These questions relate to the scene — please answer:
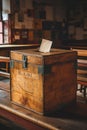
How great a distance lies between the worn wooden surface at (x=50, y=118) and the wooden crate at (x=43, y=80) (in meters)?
0.05

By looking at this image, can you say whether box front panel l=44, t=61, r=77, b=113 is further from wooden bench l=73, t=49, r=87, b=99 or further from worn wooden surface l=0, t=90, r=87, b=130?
wooden bench l=73, t=49, r=87, b=99

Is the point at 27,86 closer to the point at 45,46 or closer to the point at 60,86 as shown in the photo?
the point at 60,86

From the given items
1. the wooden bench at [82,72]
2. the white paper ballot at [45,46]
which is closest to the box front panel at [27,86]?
the white paper ballot at [45,46]

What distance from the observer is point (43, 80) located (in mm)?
1571

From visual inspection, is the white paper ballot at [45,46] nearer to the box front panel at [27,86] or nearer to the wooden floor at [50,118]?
the box front panel at [27,86]

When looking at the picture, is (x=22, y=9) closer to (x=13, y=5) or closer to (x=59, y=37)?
(x=13, y=5)

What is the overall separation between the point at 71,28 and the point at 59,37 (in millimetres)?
552

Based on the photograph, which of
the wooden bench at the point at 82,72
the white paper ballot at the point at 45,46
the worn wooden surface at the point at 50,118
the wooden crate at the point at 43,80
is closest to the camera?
the worn wooden surface at the point at 50,118

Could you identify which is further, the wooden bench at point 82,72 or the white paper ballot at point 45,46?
the wooden bench at point 82,72

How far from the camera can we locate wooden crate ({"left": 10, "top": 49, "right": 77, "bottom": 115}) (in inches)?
62.6

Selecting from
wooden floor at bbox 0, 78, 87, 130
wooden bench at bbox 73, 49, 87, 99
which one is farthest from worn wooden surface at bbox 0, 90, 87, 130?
wooden bench at bbox 73, 49, 87, 99

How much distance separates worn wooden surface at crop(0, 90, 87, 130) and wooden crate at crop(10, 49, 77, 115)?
0.05 meters

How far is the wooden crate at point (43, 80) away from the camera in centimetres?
159

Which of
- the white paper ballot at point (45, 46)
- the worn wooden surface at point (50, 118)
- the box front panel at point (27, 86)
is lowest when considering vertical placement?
the worn wooden surface at point (50, 118)
